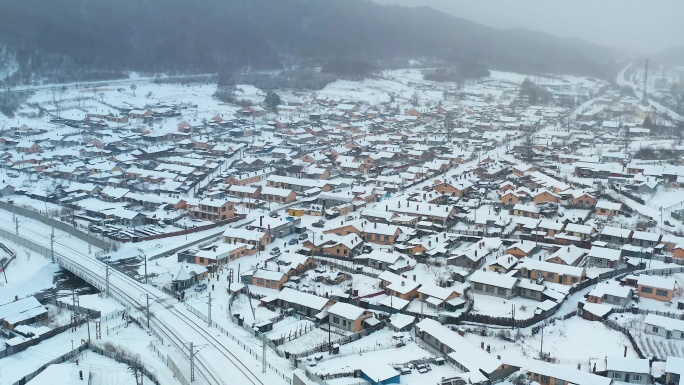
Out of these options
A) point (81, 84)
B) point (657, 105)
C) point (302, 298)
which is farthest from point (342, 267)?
point (657, 105)

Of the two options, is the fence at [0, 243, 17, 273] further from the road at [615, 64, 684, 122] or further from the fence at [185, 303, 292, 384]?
the road at [615, 64, 684, 122]

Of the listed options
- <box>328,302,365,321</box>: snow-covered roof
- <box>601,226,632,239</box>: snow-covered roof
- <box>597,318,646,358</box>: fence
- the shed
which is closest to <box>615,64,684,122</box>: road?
<box>601,226,632,239</box>: snow-covered roof

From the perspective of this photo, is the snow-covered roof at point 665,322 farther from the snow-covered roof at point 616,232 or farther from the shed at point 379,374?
the shed at point 379,374

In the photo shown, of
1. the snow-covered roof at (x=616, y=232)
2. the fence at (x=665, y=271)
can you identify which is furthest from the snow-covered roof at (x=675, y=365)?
the snow-covered roof at (x=616, y=232)

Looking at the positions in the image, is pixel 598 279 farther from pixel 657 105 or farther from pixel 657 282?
pixel 657 105

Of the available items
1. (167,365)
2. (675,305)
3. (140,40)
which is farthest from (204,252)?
(140,40)
